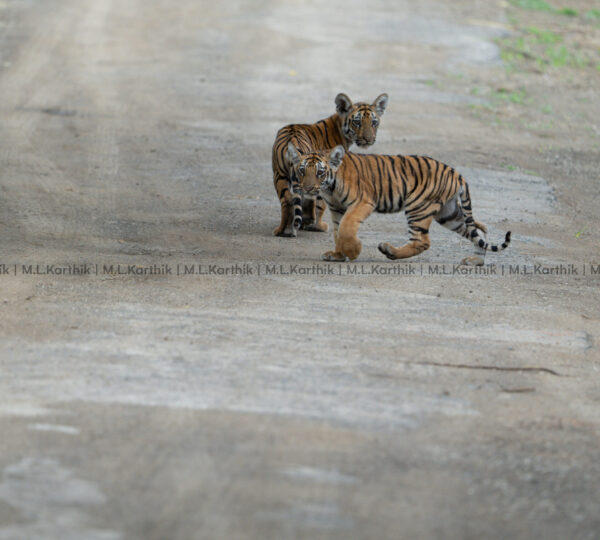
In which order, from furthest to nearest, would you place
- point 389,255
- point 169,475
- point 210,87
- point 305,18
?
point 305,18 → point 210,87 → point 389,255 → point 169,475

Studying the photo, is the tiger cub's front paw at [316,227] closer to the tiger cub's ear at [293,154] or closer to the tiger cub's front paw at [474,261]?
the tiger cub's ear at [293,154]

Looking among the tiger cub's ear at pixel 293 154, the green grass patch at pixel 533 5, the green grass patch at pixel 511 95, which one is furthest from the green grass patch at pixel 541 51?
the tiger cub's ear at pixel 293 154

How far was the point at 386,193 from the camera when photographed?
8.77 meters

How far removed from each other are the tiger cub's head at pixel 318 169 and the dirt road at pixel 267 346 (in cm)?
69

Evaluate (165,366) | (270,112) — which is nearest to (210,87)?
(270,112)

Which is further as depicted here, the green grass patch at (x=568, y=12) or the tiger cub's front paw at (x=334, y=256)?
the green grass patch at (x=568, y=12)

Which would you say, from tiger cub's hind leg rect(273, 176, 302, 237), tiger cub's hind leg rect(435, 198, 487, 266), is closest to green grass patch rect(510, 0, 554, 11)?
tiger cub's hind leg rect(273, 176, 302, 237)

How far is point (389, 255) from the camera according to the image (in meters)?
8.69

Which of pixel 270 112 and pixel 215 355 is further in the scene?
pixel 270 112

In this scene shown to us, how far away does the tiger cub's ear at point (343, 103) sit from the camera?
9906 mm

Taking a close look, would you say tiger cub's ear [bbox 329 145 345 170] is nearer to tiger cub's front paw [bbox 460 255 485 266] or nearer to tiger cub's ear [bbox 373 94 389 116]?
tiger cub's front paw [bbox 460 255 485 266]

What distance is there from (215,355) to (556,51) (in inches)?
702

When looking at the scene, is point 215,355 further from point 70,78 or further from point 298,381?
point 70,78

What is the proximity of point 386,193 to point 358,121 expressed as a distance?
1430 millimetres
